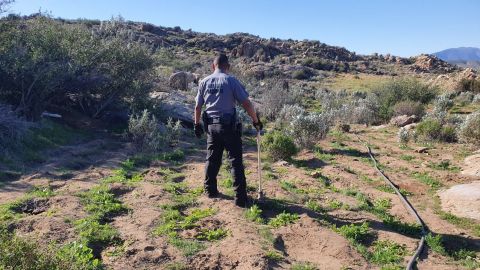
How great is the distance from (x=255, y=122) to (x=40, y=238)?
3068 millimetres

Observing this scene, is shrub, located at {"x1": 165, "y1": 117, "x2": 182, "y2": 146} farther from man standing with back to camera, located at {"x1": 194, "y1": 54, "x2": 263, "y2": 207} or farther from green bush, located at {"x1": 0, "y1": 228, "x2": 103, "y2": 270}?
green bush, located at {"x1": 0, "y1": 228, "x2": 103, "y2": 270}

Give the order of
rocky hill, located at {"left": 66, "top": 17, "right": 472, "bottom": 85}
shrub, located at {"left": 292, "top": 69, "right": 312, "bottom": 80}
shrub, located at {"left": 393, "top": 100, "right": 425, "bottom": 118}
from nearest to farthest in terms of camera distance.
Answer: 1. shrub, located at {"left": 393, "top": 100, "right": 425, "bottom": 118}
2. shrub, located at {"left": 292, "top": 69, "right": 312, "bottom": 80}
3. rocky hill, located at {"left": 66, "top": 17, "right": 472, "bottom": 85}

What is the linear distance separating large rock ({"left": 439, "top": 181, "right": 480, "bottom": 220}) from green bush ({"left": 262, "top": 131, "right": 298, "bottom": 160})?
121 inches

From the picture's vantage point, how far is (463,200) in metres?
6.91

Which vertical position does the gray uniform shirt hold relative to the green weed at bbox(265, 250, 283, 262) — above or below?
above

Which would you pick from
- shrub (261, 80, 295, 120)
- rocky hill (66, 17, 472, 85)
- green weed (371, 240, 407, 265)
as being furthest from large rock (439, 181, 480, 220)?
rocky hill (66, 17, 472, 85)

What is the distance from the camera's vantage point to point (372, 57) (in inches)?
2349

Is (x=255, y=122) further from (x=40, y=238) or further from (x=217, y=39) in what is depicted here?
(x=217, y=39)

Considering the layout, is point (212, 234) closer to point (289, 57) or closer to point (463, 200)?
point (463, 200)

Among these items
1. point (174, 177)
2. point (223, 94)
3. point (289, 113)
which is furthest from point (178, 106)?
Result: point (223, 94)

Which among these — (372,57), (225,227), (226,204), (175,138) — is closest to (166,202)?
(226,204)

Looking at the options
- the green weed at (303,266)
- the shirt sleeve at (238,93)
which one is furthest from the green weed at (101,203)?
the green weed at (303,266)

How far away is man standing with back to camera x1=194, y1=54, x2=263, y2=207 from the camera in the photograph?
20.8ft

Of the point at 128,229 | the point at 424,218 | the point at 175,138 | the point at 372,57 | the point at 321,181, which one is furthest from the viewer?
the point at 372,57
